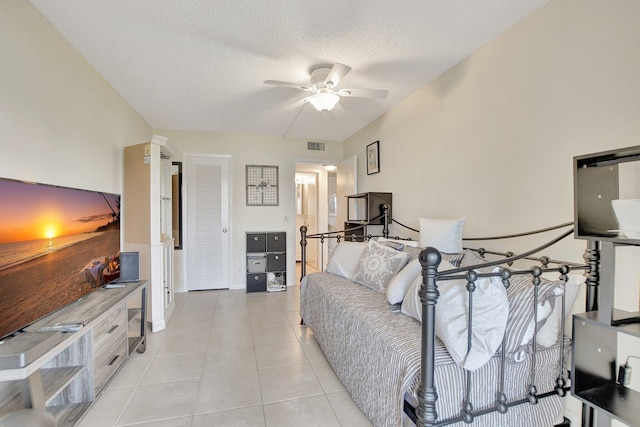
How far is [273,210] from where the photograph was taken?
4781mm

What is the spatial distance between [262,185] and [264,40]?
2.83 m

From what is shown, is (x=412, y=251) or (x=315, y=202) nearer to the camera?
(x=412, y=251)

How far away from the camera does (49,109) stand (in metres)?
1.86

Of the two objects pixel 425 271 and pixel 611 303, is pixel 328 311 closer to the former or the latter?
pixel 425 271

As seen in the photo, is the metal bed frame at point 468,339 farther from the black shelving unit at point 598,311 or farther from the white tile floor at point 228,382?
the white tile floor at point 228,382

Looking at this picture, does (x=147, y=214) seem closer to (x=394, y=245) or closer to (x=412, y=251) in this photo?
(x=394, y=245)

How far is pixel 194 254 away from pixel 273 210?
4.57 ft

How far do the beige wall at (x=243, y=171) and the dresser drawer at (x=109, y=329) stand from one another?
2.30m

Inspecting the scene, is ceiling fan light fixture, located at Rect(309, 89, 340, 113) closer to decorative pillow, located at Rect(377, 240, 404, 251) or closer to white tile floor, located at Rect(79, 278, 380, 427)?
decorative pillow, located at Rect(377, 240, 404, 251)

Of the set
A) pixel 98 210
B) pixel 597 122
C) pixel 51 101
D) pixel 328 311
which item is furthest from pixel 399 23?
pixel 98 210

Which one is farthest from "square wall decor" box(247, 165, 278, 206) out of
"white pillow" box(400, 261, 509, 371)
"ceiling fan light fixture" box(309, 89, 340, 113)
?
"white pillow" box(400, 261, 509, 371)

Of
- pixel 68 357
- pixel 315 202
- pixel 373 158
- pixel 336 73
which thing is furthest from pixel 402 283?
pixel 315 202

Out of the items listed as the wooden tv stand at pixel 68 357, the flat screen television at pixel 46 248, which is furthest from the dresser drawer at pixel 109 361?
the flat screen television at pixel 46 248

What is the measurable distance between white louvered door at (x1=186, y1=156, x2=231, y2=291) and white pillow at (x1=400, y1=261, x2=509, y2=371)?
3847 millimetres
